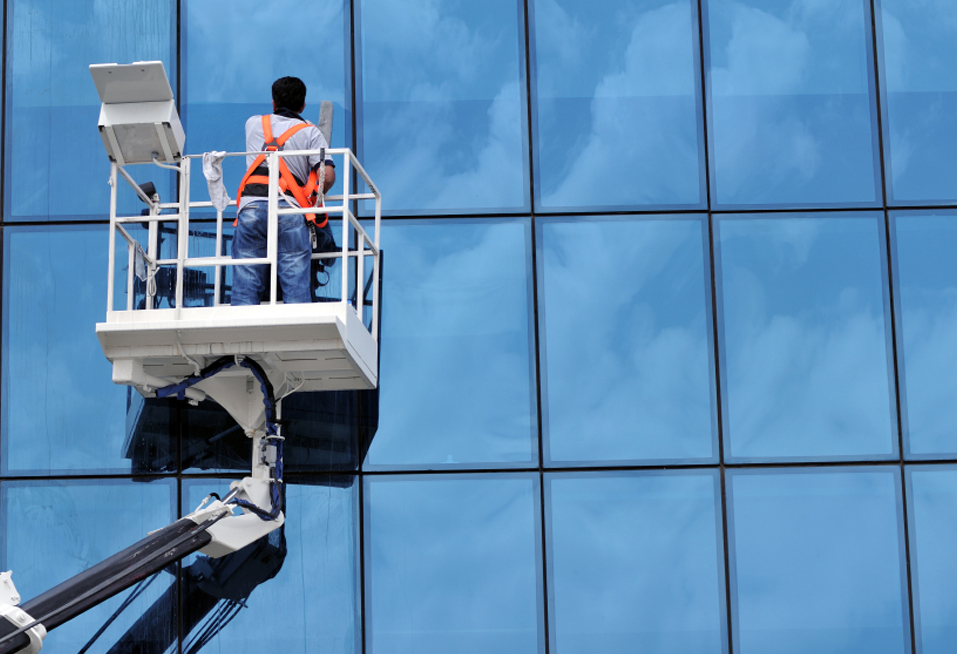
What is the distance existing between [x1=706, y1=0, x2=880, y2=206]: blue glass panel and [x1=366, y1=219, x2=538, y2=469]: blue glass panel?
2.03 meters

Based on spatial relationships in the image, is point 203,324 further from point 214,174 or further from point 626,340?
point 626,340

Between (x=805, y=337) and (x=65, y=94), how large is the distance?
6761mm

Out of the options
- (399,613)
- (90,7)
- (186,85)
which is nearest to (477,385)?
(399,613)

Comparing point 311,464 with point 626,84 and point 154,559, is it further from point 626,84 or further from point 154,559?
point 626,84

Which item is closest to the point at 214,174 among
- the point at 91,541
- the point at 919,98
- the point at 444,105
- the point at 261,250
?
the point at 261,250

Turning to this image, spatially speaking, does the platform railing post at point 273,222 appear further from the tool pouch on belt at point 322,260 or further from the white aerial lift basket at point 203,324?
the tool pouch on belt at point 322,260

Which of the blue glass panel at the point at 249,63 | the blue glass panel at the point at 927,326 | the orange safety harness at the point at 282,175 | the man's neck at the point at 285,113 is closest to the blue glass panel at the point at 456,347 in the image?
the blue glass panel at the point at 249,63

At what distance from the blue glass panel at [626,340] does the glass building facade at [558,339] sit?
1.1 inches

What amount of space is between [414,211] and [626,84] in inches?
86.4

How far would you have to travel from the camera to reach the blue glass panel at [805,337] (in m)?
9.54

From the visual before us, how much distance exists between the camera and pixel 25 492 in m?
9.41

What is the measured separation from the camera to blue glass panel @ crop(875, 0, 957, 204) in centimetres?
995

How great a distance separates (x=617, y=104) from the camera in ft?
33.2

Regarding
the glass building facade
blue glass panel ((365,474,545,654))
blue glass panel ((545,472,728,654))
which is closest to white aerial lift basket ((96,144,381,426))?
the glass building facade
